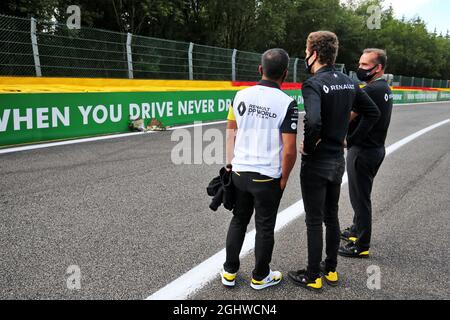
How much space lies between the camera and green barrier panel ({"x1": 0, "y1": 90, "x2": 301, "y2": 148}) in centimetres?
712

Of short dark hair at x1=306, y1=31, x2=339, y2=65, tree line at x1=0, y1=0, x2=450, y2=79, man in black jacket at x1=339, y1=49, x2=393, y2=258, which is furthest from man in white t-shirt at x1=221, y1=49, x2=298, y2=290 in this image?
tree line at x1=0, y1=0, x2=450, y2=79

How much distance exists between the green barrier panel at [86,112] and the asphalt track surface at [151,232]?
40.2 inches

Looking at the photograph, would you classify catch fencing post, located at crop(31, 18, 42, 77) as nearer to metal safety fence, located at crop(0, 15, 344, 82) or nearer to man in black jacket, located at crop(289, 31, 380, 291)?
metal safety fence, located at crop(0, 15, 344, 82)

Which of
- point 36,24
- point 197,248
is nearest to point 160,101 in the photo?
point 36,24

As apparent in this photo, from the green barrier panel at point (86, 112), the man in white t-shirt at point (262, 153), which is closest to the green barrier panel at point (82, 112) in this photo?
the green barrier panel at point (86, 112)

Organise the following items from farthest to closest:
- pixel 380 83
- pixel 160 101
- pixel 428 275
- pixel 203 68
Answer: pixel 203 68 < pixel 160 101 < pixel 380 83 < pixel 428 275

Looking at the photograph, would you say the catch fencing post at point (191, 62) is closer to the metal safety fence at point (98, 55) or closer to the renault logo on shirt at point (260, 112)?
the metal safety fence at point (98, 55)

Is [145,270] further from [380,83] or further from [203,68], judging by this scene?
[203,68]

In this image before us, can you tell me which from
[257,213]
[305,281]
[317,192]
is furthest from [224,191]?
[305,281]

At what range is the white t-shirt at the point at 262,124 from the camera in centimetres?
261

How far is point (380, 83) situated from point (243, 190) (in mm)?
1618

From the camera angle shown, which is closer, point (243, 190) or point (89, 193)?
point (243, 190)

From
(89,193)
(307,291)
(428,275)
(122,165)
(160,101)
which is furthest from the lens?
(160,101)

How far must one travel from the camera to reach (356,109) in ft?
10.2
